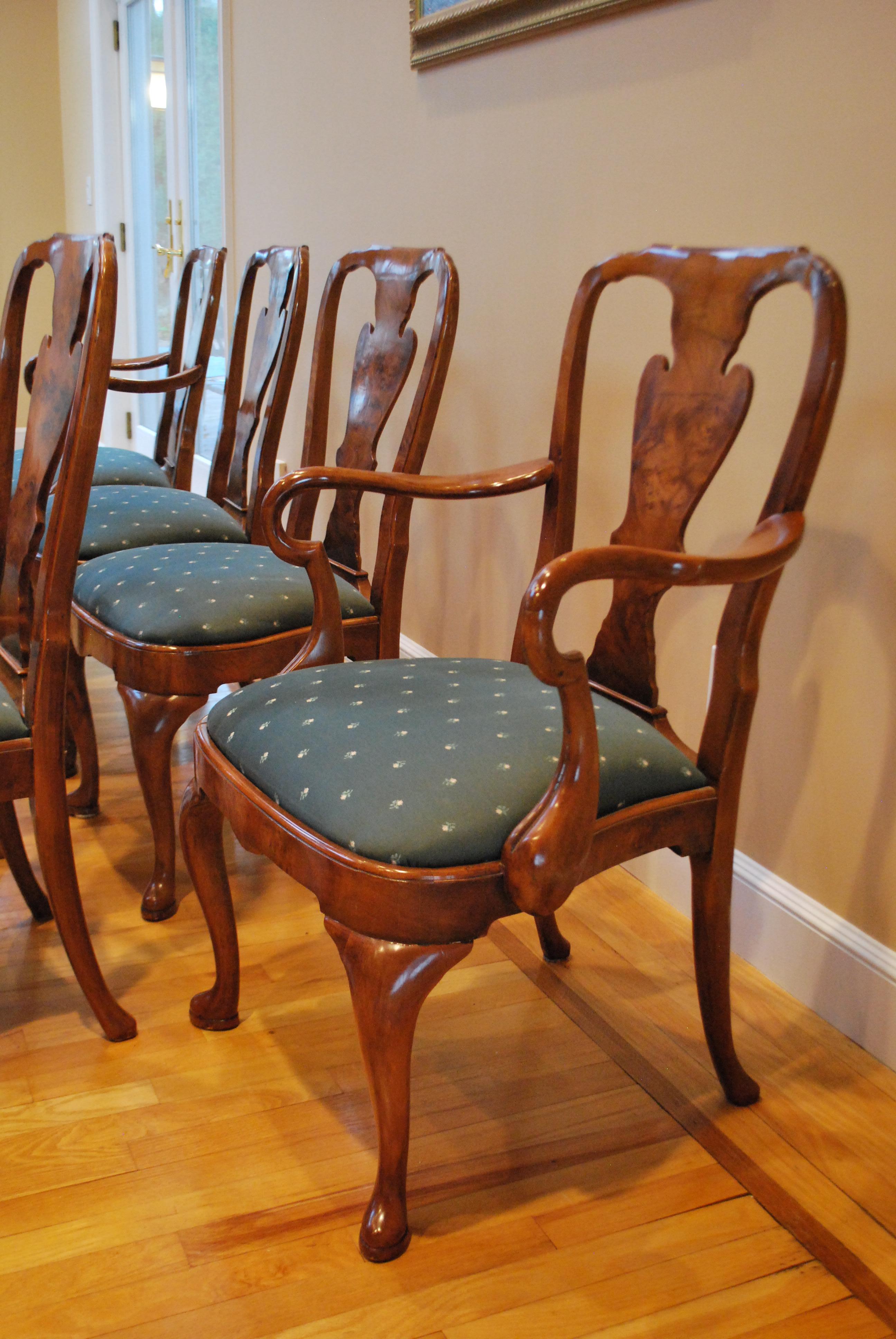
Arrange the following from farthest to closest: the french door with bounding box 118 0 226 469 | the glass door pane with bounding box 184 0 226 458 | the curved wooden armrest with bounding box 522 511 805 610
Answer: the french door with bounding box 118 0 226 469 < the glass door pane with bounding box 184 0 226 458 < the curved wooden armrest with bounding box 522 511 805 610

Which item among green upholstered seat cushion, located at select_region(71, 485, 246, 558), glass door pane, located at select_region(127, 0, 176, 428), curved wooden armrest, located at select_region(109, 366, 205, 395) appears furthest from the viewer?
glass door pane, located at select_region(127, 0, 176, 428)

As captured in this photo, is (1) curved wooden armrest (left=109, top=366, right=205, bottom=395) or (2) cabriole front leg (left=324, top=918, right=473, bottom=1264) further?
(1) curved wooden armrest (left=109, top=366, right=205, bottom=395)

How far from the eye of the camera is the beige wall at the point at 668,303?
1312 mm

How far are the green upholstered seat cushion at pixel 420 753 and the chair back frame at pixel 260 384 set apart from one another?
2.32 feet

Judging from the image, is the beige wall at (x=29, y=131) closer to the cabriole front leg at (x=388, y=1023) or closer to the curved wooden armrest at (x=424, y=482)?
the curved wooden armrest at (x=424, y=482)

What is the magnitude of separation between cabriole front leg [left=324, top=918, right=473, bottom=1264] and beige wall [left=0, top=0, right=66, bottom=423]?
17.0 feet

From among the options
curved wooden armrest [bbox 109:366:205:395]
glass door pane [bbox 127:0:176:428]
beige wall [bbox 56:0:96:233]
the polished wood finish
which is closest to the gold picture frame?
the polished wood finish

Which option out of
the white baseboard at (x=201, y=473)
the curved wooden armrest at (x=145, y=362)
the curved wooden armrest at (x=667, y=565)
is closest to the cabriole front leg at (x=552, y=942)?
the curved wooden armrest at (x=667, y=565)

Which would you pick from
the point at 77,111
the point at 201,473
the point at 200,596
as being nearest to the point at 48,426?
the point at 200,596

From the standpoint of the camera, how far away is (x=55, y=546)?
120 cm

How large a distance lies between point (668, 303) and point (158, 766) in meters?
0.97

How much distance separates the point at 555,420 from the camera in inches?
53.1

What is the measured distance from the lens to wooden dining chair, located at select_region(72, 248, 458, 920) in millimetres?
1499

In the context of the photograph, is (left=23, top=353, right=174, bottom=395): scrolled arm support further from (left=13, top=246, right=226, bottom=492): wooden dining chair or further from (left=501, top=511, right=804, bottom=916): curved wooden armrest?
(left=501, top=511, right=804, bottom=916): curved wooden armrest
